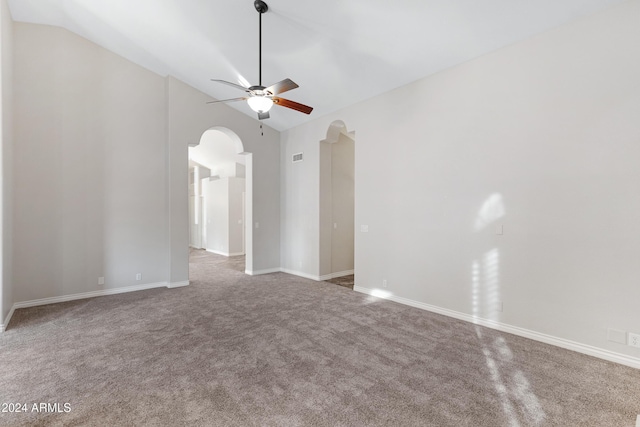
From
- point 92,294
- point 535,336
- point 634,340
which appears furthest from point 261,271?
point 634,340

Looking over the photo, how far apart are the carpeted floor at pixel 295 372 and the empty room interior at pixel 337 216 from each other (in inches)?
1.0

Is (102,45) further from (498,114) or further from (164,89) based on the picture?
(498,114)

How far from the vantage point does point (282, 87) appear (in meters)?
3.25

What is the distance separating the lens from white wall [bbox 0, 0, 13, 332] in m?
3.69

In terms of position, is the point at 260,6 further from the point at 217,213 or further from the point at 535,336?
the point at 217,213

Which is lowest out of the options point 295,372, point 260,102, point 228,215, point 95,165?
point 295,372

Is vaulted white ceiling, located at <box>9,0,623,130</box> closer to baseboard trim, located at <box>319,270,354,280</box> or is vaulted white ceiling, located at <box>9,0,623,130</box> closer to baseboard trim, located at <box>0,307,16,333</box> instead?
baseboard trim, located at <box>319,270,354,280</box>

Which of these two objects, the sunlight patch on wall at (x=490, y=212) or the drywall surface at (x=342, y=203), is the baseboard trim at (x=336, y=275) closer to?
the drywall surface at (x=342, y=203)

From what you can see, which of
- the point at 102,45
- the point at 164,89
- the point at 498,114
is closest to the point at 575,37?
the point at 498,114

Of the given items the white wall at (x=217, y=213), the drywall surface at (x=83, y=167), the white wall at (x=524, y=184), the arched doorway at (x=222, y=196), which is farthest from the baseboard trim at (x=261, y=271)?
the white wall at (x=217, y=213)

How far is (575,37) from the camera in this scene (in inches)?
124

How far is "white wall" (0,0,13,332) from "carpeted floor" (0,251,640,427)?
516 millimetres

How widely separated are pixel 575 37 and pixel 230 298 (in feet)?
18.2

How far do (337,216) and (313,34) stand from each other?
144 inches
